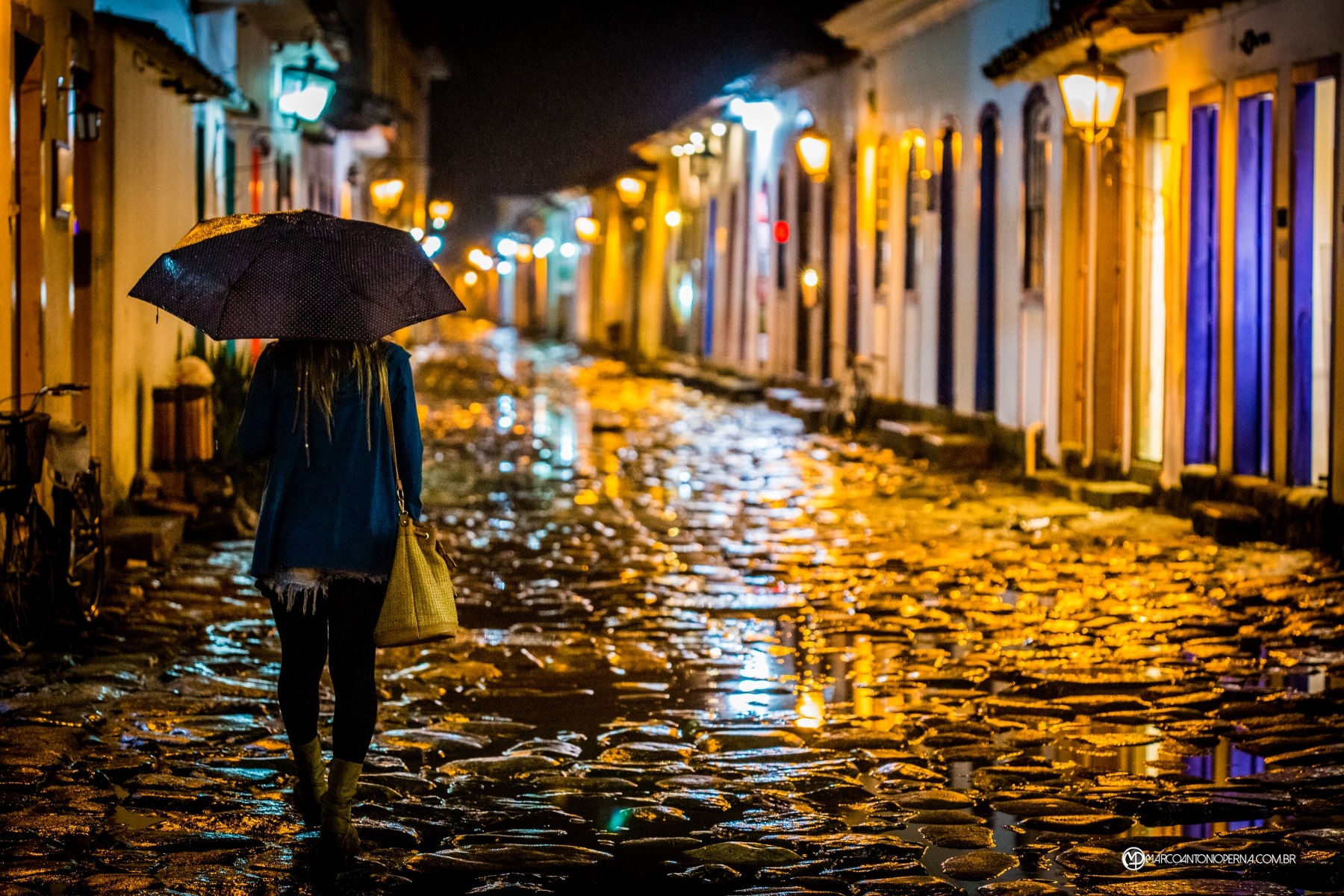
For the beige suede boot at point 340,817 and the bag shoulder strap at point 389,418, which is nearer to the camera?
the beige suede boot at point 340,817

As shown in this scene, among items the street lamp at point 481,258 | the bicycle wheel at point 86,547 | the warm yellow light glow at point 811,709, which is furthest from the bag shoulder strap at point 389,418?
the street lamp at point 481,258

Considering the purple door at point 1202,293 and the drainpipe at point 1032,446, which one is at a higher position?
the purple door at point 1202,293

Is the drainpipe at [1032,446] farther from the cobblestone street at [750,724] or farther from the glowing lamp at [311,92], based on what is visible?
the glowing lamp at [311,92]

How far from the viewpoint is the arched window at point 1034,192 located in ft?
60.0

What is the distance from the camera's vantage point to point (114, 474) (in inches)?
503

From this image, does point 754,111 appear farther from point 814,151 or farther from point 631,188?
point 631,188

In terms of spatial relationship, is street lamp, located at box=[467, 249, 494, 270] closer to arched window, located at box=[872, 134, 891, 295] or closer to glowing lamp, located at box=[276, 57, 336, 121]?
arched window, located at box=[872, 134, 891, 295]

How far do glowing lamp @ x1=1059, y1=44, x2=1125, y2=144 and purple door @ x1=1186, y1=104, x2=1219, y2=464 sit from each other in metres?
0.62

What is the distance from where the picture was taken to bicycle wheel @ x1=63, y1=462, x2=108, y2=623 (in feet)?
29.1

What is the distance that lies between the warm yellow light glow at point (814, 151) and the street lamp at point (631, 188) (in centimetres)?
1981

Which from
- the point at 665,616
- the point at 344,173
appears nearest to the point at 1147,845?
the point at 665,616

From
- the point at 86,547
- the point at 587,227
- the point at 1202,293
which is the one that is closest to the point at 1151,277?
the point at 1202,293

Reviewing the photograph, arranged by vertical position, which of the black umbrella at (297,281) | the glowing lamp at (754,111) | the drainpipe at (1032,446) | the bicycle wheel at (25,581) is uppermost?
the glowing lamp at (754,111)

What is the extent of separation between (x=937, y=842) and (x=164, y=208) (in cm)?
1103
